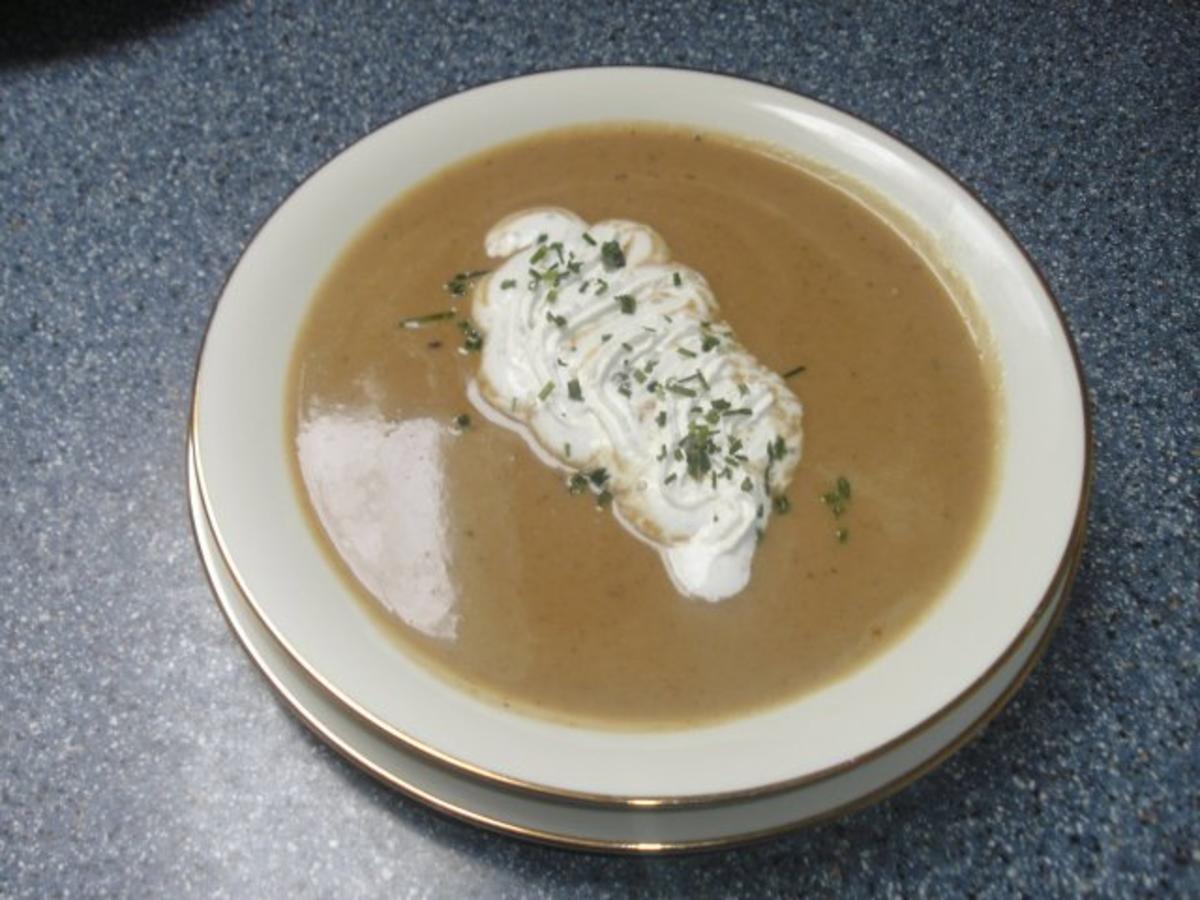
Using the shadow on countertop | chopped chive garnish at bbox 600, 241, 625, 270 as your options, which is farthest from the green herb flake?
the shadow on countertop

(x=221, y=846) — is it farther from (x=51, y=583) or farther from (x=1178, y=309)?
(x=1178, y=309)

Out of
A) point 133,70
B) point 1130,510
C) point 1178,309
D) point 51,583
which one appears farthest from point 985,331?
point 133,70

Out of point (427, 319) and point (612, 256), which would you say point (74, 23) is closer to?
point (427, 319)

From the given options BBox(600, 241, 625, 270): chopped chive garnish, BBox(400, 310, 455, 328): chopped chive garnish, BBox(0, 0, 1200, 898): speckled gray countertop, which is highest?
BBox(600, 241, 625, 270): chopped chive garnish

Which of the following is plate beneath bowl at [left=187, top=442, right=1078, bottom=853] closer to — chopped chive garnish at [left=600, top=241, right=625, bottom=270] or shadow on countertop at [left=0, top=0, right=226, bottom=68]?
chopped chive garnish at [left=600, top=241, right=625, bottom=270]

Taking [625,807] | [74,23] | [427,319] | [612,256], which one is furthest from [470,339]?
[74,23]

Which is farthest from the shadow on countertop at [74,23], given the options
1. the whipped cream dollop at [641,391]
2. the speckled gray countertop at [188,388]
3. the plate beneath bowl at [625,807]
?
the plate beneath bowl at [625,807]
